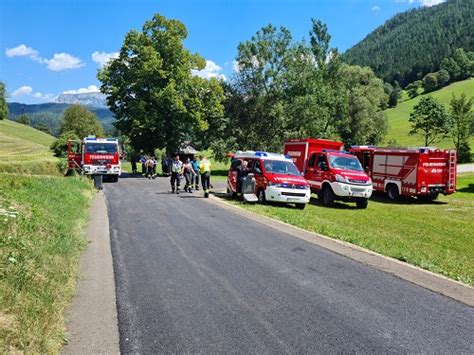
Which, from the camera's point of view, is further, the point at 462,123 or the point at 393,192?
the point at 462,123

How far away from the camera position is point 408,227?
14.8 meters

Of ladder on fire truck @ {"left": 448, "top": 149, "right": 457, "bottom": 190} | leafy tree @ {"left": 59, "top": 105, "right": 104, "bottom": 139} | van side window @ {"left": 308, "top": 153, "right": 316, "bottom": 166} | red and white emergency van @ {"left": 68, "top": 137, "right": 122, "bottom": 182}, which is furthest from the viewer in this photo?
leafy tree @ {"left": 59, "top": 105, "right": 104, "bottom": 139}

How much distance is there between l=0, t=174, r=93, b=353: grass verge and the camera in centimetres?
435

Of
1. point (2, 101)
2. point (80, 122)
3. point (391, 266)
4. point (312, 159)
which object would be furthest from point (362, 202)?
point (2, 101)

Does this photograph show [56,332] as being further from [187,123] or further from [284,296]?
[187,123]

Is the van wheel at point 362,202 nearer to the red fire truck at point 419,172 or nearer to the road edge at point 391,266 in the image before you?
the red fire truck at point 419,172

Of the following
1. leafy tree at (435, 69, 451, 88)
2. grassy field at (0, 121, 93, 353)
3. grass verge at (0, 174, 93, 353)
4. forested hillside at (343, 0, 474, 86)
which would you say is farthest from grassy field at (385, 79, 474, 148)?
grass verge at (0, 174, 93, 353)

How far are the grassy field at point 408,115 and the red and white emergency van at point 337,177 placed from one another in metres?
62.7

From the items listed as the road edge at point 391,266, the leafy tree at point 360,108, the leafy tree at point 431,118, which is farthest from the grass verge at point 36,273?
the leafy tree at point 431,118

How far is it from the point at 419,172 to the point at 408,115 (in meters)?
95.2

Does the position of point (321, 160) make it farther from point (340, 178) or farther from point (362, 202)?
point (362, 202)

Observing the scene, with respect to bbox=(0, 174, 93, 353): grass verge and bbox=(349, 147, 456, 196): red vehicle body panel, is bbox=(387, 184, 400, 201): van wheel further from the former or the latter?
bbox=(0, 174, 93, 353): grass verge

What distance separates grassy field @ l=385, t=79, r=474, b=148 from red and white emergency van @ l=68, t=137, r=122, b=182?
207 feet

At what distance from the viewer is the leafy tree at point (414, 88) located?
432 feet
